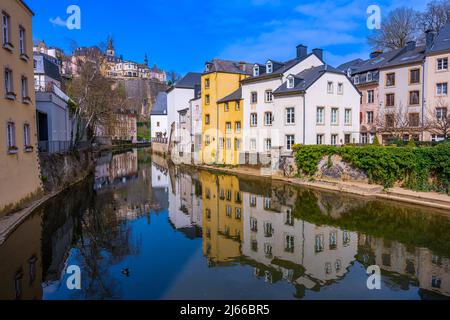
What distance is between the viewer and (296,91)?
26141 mm

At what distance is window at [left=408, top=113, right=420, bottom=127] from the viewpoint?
102ft

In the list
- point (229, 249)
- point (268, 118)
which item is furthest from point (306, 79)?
point (229, 249)

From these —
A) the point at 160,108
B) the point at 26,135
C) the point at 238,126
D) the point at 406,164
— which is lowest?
the point at 406,164

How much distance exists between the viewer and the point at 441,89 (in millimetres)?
29859

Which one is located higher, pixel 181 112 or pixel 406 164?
pixel 181 112

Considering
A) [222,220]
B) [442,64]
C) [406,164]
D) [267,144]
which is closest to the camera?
[222,220]

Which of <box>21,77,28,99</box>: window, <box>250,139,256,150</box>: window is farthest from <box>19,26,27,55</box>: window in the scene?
<box>250,139,256,150</box>: window

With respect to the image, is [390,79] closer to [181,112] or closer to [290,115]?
[290,115]

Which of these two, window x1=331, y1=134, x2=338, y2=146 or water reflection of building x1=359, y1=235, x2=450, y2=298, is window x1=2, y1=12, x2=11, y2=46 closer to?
water reflection of building x1=359, y1=235, x2=450, y2=298

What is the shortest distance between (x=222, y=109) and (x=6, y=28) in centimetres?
2199

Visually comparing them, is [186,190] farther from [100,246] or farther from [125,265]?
[125,265]

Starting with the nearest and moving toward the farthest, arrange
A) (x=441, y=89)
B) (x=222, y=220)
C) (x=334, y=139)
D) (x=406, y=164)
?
(x=222, y=220) → (x=406, y=164) → (x=334, y=139) → (x=441, y=89)

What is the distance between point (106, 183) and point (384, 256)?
21.6 metres
